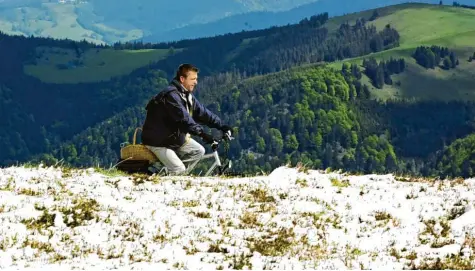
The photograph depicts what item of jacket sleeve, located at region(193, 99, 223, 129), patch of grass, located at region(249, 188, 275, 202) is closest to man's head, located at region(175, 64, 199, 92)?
jacket sleeve, located at region(193, 99, 223, 129)

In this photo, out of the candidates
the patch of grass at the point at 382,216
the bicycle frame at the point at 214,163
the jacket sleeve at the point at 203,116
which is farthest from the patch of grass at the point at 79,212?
the jacket sleeve at the point at 203,116

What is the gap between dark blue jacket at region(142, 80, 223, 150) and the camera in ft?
66.8

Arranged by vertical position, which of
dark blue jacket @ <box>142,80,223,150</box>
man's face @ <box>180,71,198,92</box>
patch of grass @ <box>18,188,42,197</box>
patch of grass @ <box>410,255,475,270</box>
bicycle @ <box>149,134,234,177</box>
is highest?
man's face @ <box>180,71,198,92</box>

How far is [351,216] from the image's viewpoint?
1477 cm

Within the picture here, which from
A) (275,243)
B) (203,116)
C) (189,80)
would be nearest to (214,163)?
(203,116)

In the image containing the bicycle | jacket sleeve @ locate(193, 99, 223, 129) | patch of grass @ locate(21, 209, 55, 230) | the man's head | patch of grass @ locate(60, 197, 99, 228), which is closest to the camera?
patch of grass @ locate(21, 209, 55, 230)

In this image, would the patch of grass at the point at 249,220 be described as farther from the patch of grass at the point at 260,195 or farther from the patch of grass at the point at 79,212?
the patch of grass at the point at 79,212

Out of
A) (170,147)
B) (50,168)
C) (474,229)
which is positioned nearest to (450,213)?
(474,229)

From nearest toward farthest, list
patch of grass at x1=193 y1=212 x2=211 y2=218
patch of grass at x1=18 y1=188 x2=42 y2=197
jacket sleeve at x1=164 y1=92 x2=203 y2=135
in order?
1. patch of grass at x1=193 y1=212 x2=211 y2=218
2. patch of grass at x1=18 y1=188 x2=42 y2=197
3. jacket sleeve at x1=164 y1=92 x2=203 y2=135

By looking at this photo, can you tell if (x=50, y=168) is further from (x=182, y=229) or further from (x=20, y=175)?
(x=182, y=229)

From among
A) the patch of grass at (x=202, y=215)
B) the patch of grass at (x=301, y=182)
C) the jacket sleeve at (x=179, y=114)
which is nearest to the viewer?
the patch of grass at (x=202, y=215)

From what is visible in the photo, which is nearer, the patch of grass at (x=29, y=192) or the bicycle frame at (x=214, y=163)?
the patch of grass at (x=29, y=192)

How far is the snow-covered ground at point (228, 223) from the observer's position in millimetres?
11469

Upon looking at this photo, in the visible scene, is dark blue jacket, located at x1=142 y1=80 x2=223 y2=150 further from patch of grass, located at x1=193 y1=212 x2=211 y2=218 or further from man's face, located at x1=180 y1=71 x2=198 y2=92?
patch of grass, located at x1=193 y1=212 x2=211 y2=218
